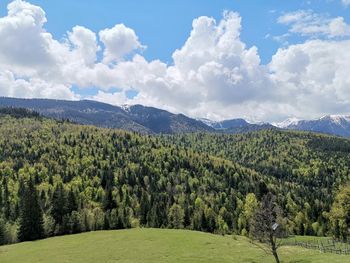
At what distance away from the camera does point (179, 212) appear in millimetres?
175875

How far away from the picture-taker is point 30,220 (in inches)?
4783

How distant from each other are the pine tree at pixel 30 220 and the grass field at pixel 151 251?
43.2 ft

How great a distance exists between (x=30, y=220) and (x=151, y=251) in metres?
51.8

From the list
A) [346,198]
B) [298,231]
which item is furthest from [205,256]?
[298,231]

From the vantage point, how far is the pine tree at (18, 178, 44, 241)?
120375 mm

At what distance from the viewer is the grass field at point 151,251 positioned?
244ft

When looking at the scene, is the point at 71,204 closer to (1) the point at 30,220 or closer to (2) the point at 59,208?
(2) the point at 59,208

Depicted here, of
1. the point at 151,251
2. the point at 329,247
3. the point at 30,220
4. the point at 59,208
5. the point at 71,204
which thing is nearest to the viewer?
the point at 151,251

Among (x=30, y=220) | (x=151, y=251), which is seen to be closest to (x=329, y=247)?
(x=151, y=251)

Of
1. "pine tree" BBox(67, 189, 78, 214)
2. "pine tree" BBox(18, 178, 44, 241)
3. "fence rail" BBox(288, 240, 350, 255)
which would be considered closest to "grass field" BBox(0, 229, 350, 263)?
"fence rail" BBox(288, 240, 350, 255)

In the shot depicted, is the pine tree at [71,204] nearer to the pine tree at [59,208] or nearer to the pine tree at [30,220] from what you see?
the pine tree at [59,208]

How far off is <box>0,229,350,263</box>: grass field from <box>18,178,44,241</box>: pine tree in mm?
13180

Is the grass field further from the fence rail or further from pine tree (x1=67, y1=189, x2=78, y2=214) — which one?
pine tree (x1=67, y1=189, x2=78, y2=214)

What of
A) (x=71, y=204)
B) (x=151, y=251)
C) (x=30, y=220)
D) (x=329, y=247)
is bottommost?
(x=329, y=247)
